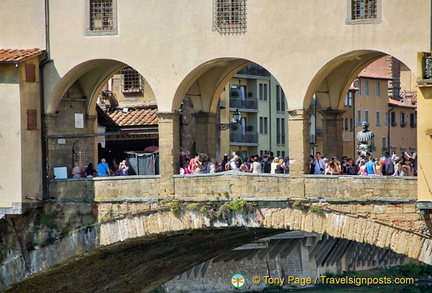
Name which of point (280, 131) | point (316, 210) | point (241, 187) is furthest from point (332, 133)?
point (280, 131)

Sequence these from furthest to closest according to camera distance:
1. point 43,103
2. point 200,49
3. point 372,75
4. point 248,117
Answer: point 372,75 < point 248,117 < point 43,103 < point 200,49

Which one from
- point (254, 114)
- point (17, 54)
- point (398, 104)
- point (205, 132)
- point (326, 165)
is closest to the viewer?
point (326, 165)

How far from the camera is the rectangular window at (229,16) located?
124ft

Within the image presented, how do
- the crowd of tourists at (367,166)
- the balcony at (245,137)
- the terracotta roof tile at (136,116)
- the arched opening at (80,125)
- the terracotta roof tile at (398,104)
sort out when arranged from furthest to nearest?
the terracotta roof tile at (398,104) < the balcony at (245,137) < the terracotta roof tile at (136,116) < the arched opening at (80,125) < the crowd of tourists at (367,166)

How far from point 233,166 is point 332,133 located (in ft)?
11.7

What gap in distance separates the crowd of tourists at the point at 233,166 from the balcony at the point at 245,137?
88.5 ft

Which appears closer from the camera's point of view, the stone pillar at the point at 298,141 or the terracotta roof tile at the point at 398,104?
the stone pillar at the point at 298,141

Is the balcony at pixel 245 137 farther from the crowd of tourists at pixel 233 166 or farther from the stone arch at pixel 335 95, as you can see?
the crowd of tourists at pixel 233 166

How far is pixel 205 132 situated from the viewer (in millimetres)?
42000

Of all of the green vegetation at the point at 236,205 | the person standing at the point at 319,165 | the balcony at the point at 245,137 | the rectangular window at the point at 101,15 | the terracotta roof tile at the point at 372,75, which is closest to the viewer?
the green vegetation at the point at 236,205

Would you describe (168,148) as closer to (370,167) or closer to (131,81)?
(370,167)

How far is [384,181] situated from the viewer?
35375 mm

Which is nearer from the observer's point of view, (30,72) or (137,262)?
(30,72)

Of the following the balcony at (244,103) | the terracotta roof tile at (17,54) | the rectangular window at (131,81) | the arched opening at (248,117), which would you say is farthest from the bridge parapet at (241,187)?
the balcony at (244,103)
